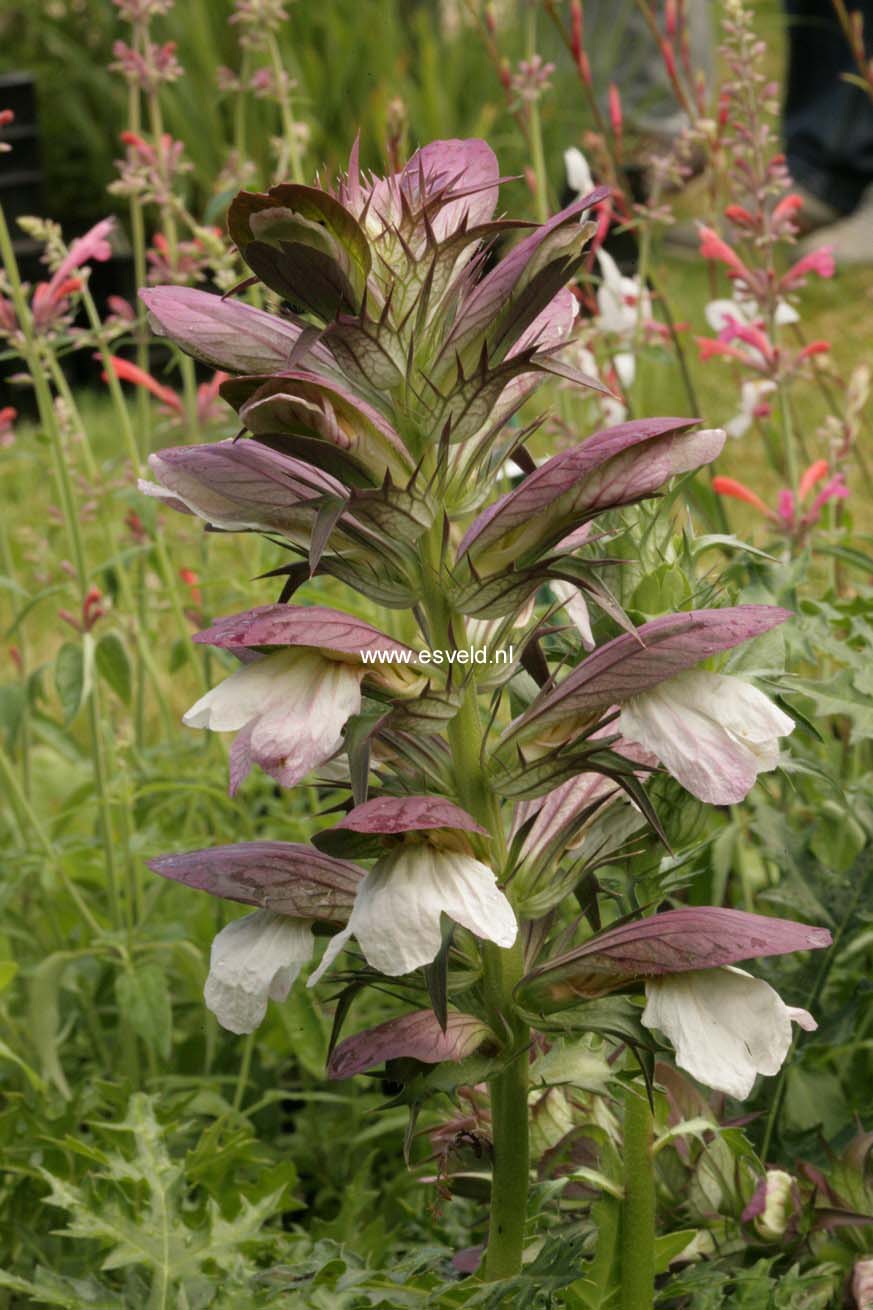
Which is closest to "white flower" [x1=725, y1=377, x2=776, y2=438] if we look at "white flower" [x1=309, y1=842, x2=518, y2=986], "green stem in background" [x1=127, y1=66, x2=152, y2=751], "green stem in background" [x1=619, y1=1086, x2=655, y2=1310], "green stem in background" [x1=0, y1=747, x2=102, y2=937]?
"green stem in background" [x1=127, y1=66, x2=152, y2=751]

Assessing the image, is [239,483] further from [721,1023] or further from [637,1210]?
[637,1210]

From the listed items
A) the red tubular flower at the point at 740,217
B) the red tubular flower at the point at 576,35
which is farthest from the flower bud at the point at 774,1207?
the red tubular flower at the point at 576,35

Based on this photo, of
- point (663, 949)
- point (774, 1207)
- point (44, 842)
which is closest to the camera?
point (663, 949)

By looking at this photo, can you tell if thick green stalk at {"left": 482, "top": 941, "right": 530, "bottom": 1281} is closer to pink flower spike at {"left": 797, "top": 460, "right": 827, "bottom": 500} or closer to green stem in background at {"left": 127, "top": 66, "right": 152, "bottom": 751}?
pink flower spike at {"left": 797, "top": 460, "right": 827, "bottom": 500}

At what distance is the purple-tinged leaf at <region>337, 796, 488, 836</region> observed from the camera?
0.89 meters

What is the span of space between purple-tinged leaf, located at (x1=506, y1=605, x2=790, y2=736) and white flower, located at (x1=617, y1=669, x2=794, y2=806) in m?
0.01

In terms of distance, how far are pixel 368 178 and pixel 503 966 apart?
0.56 m

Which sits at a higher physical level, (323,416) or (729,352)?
(323,416)

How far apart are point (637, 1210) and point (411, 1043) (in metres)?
0.25

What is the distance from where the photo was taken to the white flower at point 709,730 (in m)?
0.91

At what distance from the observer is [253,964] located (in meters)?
0.96

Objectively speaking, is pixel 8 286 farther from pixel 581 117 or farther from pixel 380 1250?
pixel 581 117

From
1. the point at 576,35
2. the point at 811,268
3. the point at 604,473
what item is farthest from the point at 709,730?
the point at 576,35

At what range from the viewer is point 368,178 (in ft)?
3.67
